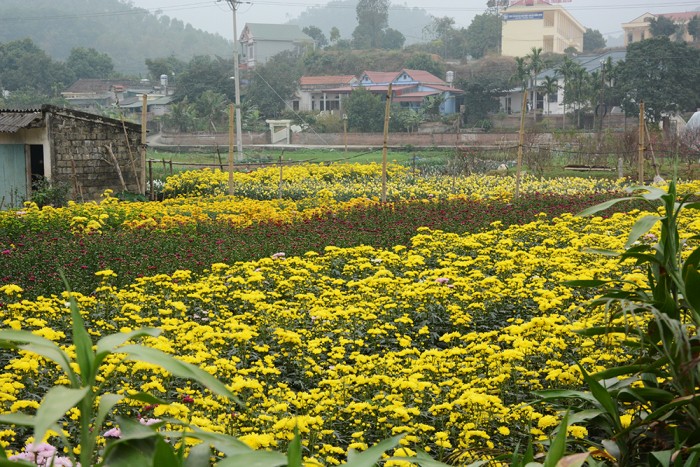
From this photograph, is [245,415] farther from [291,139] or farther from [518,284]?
[291,139]

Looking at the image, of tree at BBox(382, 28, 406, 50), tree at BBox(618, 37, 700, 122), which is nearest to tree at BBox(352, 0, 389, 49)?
tree at BBox(382, 28, 406, 50)

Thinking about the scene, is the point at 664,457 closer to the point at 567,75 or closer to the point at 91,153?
the point at 91,153

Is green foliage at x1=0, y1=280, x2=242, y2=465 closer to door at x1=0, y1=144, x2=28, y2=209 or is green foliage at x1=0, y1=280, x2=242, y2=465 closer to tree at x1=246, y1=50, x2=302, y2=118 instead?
door at x1=0, y1=144, x2=28, y2=209

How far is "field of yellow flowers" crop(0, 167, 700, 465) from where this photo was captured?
4.22m

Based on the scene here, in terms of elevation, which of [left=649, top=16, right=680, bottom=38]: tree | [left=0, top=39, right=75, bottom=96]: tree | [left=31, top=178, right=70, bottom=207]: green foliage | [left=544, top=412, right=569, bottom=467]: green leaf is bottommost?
[left=31, top=178, right=70, bottom=207]: green foliage

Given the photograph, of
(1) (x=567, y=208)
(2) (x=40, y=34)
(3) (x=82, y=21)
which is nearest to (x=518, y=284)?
(1) (x=567, y=208)

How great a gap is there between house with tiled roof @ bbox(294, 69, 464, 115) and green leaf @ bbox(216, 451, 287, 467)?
50.9m

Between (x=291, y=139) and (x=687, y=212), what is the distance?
35.1m

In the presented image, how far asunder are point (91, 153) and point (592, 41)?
3416 inches

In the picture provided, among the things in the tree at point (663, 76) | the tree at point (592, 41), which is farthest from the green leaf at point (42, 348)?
the tree at point (592, 41)

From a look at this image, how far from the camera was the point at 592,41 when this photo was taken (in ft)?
313

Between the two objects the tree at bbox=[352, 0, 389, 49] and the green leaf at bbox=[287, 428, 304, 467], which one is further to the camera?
the tree at bbox=[352, 0, 389, 49]

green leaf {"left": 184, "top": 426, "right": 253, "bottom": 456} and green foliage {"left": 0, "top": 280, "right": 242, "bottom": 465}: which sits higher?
green foliage {"left": 0, "top": 280, "right": 242, "bottom": 465}

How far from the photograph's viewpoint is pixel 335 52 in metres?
68.1
